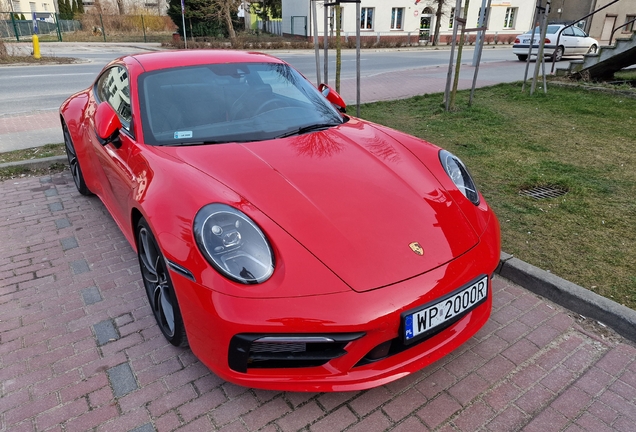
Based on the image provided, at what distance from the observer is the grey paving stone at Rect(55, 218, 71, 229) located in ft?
12.6

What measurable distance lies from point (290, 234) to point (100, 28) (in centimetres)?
3695

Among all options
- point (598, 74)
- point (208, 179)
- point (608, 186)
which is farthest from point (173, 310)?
point (598, 74)

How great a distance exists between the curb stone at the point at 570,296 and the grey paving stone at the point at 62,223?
139 inches

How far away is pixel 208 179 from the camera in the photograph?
2207 mm

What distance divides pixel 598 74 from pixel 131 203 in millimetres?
12251

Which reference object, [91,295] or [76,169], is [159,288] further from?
[76,169]

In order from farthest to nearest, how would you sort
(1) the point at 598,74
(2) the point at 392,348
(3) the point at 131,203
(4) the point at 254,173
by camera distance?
(1) the point at 598,74
(3) the point at 131,203
(4) the point at 254,173
(2) the point at 392,348

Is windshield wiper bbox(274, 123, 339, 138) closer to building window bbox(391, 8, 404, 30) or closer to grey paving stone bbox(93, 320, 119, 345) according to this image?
grey paving stone bbox(93, 320, 119, 345)

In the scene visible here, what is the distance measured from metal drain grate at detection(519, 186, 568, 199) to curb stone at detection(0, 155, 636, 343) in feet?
4.54

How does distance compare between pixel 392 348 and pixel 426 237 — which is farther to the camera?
pixel 426 237

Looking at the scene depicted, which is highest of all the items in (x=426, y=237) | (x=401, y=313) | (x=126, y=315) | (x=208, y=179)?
(x=208, y=179)

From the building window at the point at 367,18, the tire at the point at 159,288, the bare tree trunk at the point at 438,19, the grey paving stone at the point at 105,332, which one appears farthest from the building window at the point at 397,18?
the grey paving stone at the point at 105,332

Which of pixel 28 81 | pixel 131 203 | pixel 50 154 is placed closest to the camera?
pixel 131 203

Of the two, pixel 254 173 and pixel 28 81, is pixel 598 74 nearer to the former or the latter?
pixel 254 173
